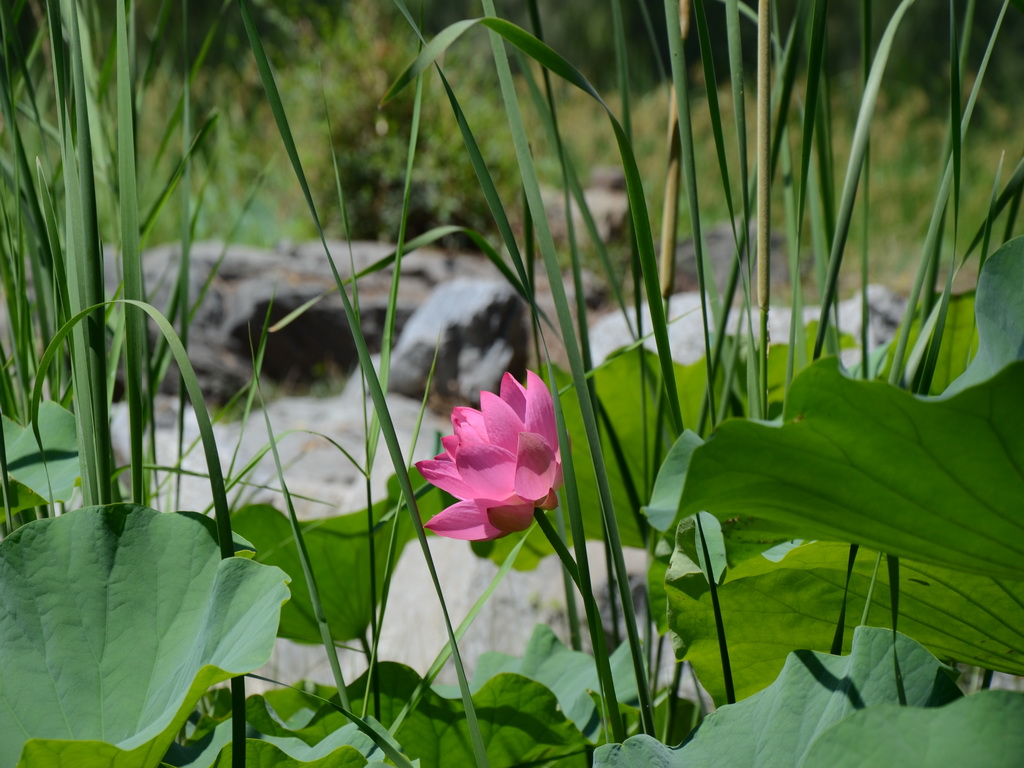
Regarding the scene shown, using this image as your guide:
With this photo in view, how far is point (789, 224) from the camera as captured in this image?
571mm

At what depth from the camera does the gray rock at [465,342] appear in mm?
2809

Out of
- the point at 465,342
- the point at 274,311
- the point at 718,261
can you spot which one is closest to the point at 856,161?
the point at 465,342

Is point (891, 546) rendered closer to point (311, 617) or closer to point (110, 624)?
point (110, 624)

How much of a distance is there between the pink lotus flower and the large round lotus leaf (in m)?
0.10

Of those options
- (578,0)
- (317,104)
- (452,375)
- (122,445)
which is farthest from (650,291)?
(578,0)

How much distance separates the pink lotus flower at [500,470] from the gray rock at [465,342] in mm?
2314

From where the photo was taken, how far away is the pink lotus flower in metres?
0.42

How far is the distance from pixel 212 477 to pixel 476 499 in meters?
0.13

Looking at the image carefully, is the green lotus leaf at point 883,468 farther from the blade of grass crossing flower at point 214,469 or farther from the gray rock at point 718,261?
the gray rock at point 718,261

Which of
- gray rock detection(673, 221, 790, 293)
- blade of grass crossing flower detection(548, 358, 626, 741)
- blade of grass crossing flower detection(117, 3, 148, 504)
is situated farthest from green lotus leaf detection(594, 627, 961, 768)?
gray rock detection(673, 221, 790, 293)

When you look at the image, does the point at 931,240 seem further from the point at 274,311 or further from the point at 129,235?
the point at 274,311

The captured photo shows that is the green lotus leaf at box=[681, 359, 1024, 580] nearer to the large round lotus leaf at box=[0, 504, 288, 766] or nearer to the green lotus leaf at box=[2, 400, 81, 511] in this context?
the large round lotus leaf at box=[0, 504, 288, 766]

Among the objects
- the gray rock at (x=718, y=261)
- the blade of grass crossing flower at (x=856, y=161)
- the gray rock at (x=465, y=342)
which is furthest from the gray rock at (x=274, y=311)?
the blade of grass crossing flower at (x=856, y=161)

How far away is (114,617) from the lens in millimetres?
439
